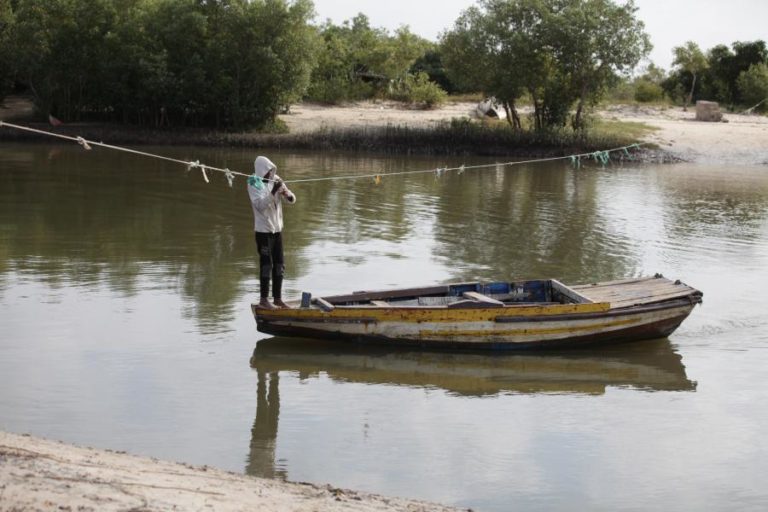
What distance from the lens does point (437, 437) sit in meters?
9.20

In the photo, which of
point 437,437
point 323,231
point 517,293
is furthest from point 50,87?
point 437,437

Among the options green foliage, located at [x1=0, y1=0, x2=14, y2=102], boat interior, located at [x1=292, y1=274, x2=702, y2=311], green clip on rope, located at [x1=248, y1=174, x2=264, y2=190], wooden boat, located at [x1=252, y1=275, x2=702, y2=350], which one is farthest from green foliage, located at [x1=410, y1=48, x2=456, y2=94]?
green clip on rope, located at [x1=248, y1=174, x2=264, y2=190]

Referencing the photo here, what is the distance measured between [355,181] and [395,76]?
64.3 ft

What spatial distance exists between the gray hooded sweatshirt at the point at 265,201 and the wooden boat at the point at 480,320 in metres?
0.93

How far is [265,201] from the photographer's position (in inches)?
455

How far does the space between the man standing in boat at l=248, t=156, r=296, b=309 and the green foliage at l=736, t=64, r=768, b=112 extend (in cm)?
3819

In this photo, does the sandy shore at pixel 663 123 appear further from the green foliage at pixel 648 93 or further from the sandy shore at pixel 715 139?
the green foliage at pixel 648 93

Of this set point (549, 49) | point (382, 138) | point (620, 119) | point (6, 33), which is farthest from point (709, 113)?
point (6, 33)

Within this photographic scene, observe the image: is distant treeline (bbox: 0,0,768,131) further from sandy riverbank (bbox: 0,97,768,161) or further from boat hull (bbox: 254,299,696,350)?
boat hull (bbox: 254,299,696,350)

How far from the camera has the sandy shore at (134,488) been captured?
20.2ft

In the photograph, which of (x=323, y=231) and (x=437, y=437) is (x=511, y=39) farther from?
(x=437, y=437)

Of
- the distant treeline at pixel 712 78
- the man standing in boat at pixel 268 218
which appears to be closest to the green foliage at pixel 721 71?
the distant treeline at pixel 712 78

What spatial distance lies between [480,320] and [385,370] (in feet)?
4.09

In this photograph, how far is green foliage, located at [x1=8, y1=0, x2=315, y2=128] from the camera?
39156mm
